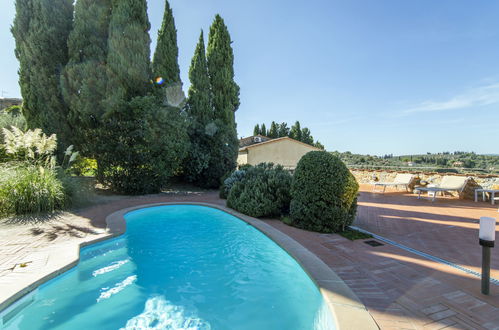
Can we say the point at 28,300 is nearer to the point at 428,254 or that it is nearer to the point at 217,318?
the point at 217,318

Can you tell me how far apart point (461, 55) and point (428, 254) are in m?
12.0

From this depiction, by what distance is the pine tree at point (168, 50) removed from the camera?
1212 centimetres

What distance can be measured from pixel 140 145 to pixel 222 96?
5.84 m

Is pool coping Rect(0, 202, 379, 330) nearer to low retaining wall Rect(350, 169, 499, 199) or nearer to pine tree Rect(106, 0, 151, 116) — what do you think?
pine tree Rect(106, 0, 151, 116)

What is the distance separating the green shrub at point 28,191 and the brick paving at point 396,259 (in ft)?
2.20

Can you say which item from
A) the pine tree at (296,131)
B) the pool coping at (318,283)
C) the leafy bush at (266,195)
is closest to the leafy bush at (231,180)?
the leafy bush at (266,195)

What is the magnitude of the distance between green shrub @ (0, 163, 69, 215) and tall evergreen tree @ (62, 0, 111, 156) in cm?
343

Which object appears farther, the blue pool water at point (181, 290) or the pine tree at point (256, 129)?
the pine tree at point (256, 129)

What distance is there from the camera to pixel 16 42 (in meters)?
9.76

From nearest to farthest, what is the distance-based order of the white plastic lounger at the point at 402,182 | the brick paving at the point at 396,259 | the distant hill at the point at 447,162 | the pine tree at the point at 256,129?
the brick paving at the point at 396,259 < the white plastic lounger at the point at 402,182 < the distant hill at the point at 447,162 < the pine tree at the point at 256,129

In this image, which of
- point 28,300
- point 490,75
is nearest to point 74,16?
point 28,300

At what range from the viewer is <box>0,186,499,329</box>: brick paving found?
7.93ft

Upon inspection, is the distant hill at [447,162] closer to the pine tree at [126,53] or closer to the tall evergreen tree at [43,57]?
the pine tree at [126,53]

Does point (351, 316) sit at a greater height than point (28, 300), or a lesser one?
greater
